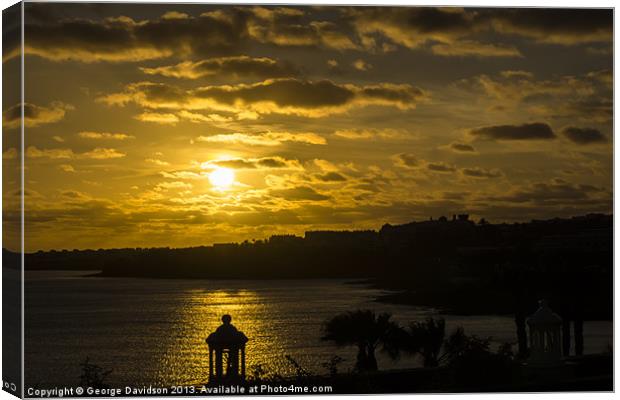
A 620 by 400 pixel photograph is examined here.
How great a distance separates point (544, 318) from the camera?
1681 cm

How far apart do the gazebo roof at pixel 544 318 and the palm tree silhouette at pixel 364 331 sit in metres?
1.41

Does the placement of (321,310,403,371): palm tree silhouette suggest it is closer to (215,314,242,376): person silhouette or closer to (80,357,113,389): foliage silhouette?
(215,314,242,376): person silhouette

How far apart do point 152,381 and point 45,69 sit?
3.31 meters

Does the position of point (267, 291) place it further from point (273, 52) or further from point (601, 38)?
point (601, 38)

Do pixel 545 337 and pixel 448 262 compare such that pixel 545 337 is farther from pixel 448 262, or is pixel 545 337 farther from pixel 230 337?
A: pixel 230 337

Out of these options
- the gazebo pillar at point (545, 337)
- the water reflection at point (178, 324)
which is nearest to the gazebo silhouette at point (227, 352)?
the water reflection at point (178, 324)

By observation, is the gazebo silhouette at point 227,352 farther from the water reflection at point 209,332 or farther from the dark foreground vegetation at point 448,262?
the dark foreground vegetation at point 448,262

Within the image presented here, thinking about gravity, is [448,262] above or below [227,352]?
above

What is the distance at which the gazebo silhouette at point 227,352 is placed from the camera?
52.6 feet

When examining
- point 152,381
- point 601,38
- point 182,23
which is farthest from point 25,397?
point 601,38

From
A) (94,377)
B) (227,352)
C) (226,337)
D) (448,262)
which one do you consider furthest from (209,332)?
(448,262)

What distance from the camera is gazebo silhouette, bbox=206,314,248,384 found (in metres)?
16.0

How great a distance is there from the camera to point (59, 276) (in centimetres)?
1504

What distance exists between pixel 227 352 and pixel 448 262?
9.28 ft
